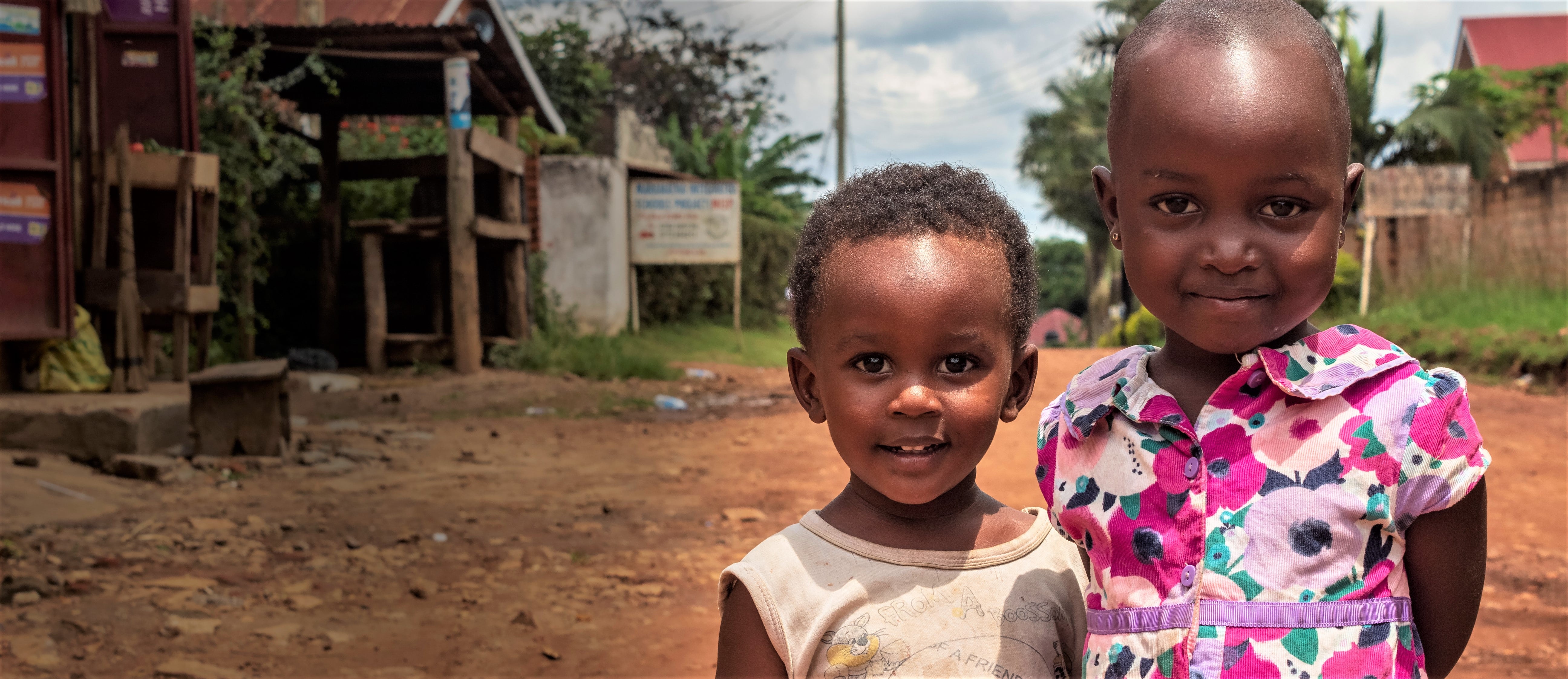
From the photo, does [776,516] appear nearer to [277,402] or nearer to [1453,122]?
[277,402]

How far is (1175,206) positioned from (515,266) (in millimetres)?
10455

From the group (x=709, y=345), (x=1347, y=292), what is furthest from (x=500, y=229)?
(x=1347, y=292)

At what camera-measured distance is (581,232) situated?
44.0ft

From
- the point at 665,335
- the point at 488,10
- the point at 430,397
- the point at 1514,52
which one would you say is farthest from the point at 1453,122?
the point at 430,397

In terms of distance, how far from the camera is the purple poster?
6938mm

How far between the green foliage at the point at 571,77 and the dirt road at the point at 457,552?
8937 mm

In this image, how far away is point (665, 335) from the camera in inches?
586

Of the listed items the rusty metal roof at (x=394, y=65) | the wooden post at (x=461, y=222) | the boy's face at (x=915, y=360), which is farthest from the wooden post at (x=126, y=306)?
the boy's face at (x=915, y=360)

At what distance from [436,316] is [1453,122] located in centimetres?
1915

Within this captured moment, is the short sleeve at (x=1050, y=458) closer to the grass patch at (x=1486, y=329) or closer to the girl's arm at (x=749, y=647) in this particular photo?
the girl's arm at (x=749, y=647)

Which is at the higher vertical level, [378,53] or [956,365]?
[378,53]

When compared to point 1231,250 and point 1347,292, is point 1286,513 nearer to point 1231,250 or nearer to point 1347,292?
point 1231,250

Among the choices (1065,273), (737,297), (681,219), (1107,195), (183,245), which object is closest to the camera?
(1107,195)

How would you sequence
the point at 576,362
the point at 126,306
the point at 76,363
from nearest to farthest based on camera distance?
the point at 76,363, the point at 126,306, the point at 576,362
